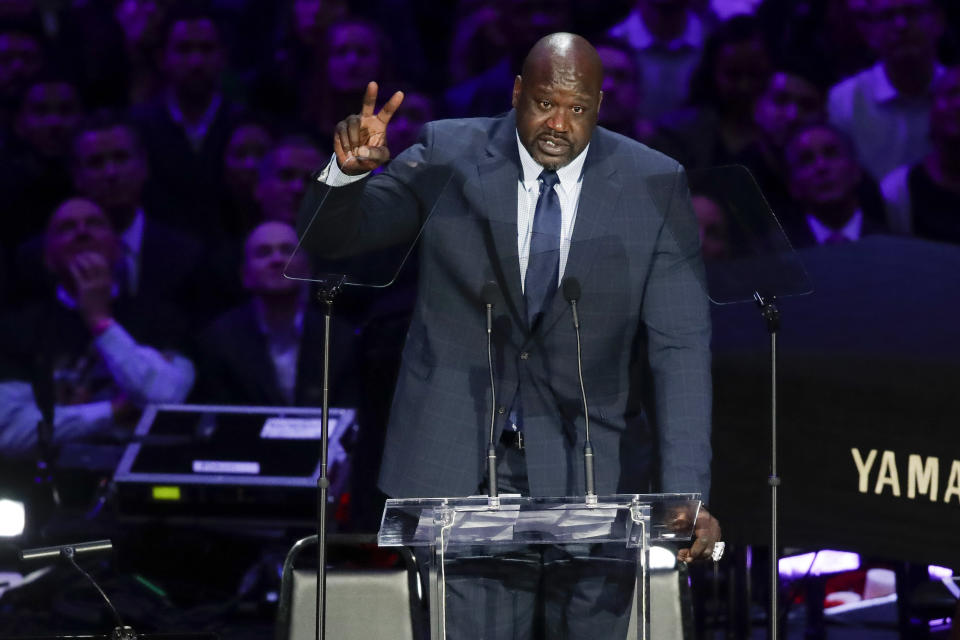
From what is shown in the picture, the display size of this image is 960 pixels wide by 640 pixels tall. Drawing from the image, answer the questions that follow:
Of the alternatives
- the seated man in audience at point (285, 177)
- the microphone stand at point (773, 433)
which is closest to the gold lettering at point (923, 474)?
the microphone stand at point (773, 433)

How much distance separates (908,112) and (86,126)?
11.1ft

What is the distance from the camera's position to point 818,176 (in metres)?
5.88

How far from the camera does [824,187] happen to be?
19.3ft

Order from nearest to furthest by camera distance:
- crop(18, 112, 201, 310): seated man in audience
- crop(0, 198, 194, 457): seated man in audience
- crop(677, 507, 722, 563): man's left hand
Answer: crop(677, 507, 722, 563): man's left hand, crop(0, 198, 194, 457): seated man in audience, crop(18, 112, 201, 310): seated man in audience

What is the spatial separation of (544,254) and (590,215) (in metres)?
0.12

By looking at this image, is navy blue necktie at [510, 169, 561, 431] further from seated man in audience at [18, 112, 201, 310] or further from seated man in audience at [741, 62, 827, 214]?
seated man in audience at [18, 112, 201, 310]

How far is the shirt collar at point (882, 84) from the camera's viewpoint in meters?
6.26

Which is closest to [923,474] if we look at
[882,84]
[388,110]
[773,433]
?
[773,433]

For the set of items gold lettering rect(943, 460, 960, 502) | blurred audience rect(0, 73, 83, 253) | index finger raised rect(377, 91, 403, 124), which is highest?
blurred audience rect(0, 73, 83, 253)

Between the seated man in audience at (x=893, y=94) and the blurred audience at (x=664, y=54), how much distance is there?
25.1 inches

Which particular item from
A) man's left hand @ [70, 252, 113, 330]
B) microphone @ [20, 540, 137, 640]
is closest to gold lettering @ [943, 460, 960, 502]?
microphone @ [20, 540, 137, 640]

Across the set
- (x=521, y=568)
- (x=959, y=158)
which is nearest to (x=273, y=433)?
(x=521, y=568)

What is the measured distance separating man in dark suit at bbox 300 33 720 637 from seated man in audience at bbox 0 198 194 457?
268 cm

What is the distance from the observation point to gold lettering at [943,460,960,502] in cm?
354
